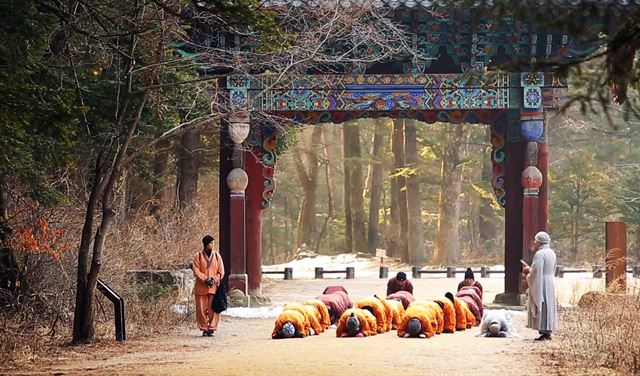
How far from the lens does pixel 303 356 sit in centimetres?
1488

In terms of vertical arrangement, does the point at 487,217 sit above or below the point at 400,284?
above

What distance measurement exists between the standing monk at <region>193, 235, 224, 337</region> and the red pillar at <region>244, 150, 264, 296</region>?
4276 millimetres

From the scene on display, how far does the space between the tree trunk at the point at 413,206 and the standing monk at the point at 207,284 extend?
27.7m

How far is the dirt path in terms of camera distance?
13.5m

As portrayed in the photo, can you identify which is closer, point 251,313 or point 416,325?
point 416,325

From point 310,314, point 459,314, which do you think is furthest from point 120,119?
point 459,314

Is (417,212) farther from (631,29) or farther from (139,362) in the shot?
(631,29)

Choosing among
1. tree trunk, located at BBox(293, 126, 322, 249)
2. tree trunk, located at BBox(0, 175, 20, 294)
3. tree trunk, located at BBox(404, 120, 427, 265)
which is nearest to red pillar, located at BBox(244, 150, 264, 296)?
tree trunk, located at BBox(0, 175, 20, 294)

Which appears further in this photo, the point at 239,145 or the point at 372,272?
the point at 372,272

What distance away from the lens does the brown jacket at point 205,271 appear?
1936 centimetres

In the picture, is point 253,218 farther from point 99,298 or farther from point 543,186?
point 543,186

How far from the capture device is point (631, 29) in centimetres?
877

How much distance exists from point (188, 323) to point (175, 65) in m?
4.88

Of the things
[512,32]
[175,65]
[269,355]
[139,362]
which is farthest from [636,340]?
[512,32]
